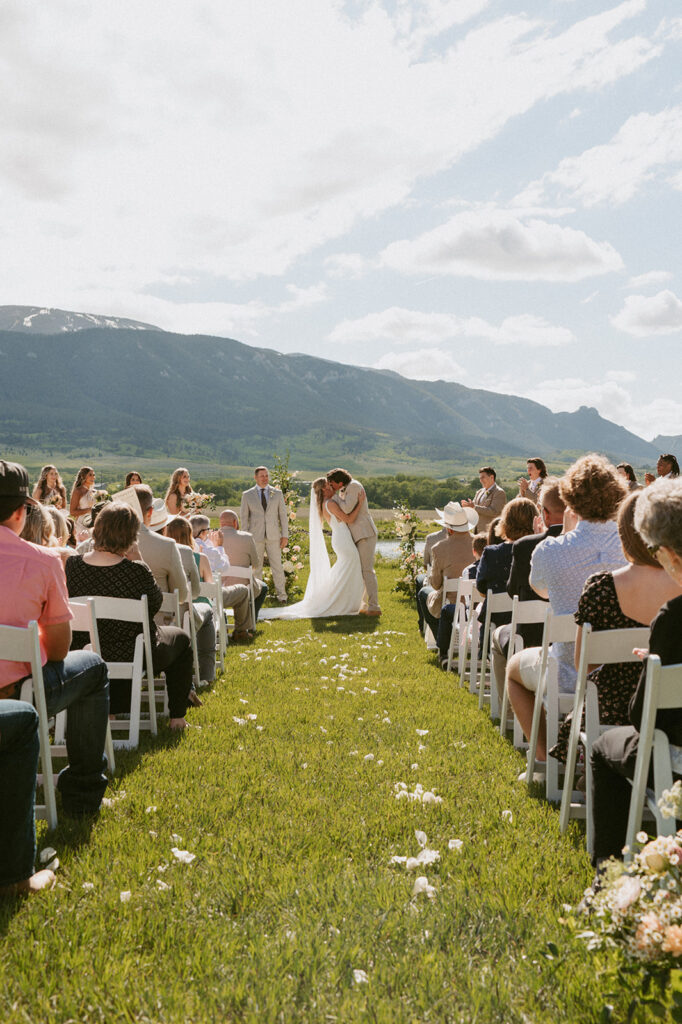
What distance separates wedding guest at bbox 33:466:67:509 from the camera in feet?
43.0

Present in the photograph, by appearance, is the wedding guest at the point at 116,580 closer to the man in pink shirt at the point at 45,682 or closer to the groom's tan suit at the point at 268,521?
the man in pink shirt at the point at 45,682

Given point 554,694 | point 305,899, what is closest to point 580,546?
point 554,694

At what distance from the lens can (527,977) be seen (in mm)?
2654

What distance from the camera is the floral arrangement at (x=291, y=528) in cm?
1780

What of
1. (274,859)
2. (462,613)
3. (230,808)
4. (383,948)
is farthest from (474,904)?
(462,613)

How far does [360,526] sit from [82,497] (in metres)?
5.21

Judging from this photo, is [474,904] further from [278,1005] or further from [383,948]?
[278,1005]

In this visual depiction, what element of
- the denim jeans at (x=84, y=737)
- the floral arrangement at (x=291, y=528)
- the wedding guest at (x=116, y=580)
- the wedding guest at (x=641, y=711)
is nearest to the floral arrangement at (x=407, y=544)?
the floral arrangement at (x=291, y=528)

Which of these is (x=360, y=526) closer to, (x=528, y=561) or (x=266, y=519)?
(x=266, y=519)

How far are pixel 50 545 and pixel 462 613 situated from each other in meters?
4.83

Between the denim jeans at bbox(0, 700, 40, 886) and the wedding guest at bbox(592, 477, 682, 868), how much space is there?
249 cm

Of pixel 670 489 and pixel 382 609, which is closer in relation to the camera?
pixel 670 489

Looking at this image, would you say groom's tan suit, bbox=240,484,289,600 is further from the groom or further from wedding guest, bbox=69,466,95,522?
wedding guest, bbox=69,466,95,522

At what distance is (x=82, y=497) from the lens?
1368 cm
